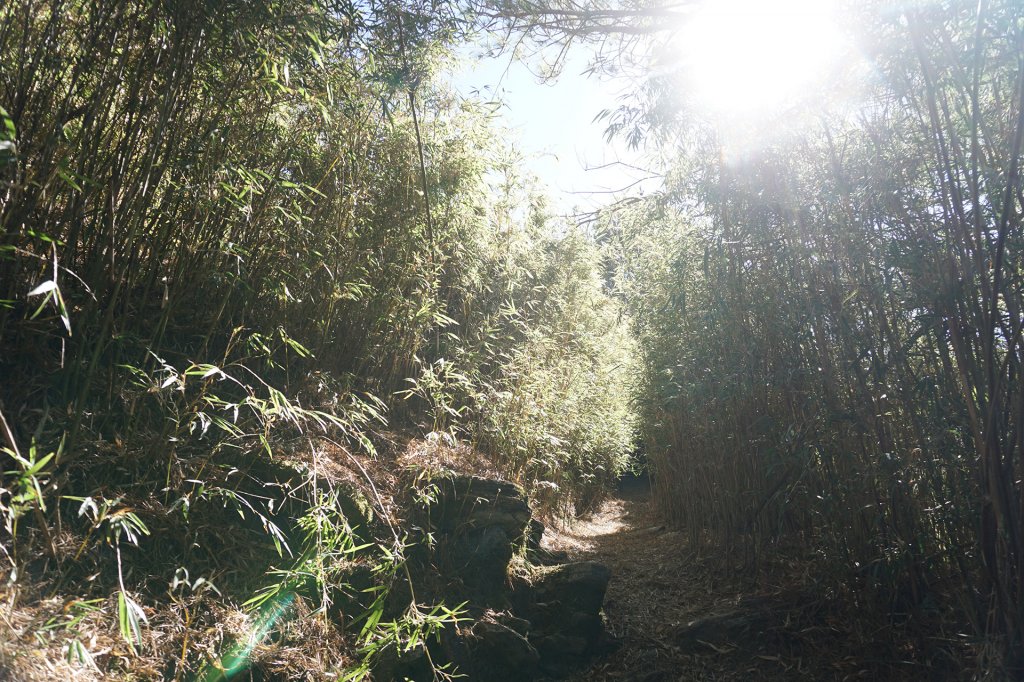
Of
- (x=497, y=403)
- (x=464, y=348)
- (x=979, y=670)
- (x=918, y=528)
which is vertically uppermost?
(x=464, y=348)

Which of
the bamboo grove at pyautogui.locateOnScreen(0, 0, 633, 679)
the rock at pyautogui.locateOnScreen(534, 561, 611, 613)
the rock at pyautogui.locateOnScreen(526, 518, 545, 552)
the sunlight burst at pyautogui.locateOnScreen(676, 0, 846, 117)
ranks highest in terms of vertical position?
the sunlight burst at pyautogui.locateOnScreen(676, 0, 846, 117)

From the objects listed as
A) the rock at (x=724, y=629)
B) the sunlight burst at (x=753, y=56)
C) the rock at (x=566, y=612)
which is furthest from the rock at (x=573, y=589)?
the sunlight burst at (x=753, y=56)

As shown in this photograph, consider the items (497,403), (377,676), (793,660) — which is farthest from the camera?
(497,403)

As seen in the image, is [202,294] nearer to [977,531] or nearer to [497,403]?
[497,403]

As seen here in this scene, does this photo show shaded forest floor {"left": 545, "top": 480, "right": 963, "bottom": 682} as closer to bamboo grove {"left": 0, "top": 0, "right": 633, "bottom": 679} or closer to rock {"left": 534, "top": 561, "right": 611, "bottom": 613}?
rock {"left": 534, "top": 561, "right": 611, "bottom": 613}

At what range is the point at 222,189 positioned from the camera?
2316 millimetres

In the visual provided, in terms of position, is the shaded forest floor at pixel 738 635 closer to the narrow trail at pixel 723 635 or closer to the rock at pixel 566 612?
the narrow trail at pixel 723 635

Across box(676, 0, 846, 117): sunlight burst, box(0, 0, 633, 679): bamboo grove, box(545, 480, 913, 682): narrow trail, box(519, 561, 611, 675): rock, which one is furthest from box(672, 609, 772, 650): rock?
box(676, 0, 846, 117): sunlight burst

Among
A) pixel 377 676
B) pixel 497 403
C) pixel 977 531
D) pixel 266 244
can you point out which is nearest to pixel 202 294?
pixel 266 244

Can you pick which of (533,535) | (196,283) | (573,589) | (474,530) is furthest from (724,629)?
(196,283)

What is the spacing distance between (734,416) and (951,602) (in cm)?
173

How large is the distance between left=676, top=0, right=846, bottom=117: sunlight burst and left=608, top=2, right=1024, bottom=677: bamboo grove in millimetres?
155

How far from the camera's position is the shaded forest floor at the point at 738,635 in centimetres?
270

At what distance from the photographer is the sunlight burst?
95.9 inches
